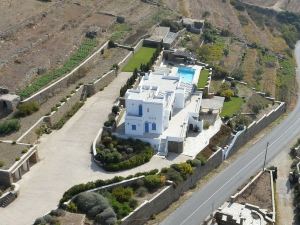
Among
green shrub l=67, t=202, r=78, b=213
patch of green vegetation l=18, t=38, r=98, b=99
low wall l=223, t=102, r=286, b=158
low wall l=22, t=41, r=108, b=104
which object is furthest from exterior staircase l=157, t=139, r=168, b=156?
patch of green vegetation l=18, t=38, r=98, b=99

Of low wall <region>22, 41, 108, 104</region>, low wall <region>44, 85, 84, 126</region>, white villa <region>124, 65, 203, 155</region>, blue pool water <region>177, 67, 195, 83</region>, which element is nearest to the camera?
white villa <region>124, 65, 203, 155</region>

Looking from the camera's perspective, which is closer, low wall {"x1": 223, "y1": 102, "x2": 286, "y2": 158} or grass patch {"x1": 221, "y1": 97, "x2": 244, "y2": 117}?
low wall {"x1": 223, "y1": 102, "x2": 286, "y2": 158}

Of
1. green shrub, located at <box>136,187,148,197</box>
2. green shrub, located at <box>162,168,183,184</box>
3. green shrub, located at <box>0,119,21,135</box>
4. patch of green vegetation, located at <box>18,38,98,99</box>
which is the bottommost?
green shrub, located at <box>136,187,148,197</box>

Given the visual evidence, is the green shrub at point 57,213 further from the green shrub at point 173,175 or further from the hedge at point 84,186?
the green shrub at point 173,175

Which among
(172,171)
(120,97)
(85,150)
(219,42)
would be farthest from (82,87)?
(219,42)

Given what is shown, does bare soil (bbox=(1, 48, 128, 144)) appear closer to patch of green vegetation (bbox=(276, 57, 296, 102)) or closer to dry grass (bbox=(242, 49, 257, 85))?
dry grass (bbox=(242, 49, 257, 85))

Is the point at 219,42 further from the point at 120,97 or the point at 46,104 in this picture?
the point at 46,104

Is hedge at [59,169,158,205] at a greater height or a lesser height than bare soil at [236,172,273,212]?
greater
